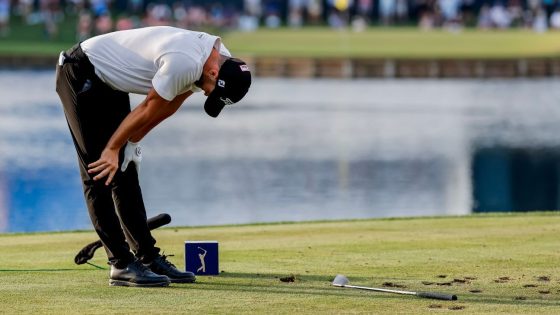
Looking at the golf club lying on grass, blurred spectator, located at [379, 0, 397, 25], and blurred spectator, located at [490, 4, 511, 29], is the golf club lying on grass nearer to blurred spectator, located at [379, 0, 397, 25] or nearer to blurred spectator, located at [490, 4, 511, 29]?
blurred spectator, located at [490, 4, 511, 29]

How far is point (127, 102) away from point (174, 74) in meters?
0.64

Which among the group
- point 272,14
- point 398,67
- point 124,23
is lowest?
point 398,67

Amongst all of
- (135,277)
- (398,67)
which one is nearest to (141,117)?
(135,277)

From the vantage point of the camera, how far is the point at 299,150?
2783 centimetres

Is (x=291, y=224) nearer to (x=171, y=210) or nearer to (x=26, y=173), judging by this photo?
(x=171, y=210)

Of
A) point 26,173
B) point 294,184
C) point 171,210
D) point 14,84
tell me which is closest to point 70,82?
point 171,210

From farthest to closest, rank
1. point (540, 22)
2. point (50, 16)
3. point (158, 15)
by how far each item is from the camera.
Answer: point (158, 15), point (540, 22), point (50, 16)

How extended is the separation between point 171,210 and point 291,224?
6157 millimetres

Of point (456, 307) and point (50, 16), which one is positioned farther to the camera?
point (50, 16)

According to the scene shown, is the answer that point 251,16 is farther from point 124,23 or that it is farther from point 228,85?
point 228,85

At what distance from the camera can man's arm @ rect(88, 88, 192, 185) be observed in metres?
7.59

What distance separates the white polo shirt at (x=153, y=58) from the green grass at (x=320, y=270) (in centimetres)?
112

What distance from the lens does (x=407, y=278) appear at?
834 centimetres

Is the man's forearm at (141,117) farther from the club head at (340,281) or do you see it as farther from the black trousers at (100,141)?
the club head at (340,281)
